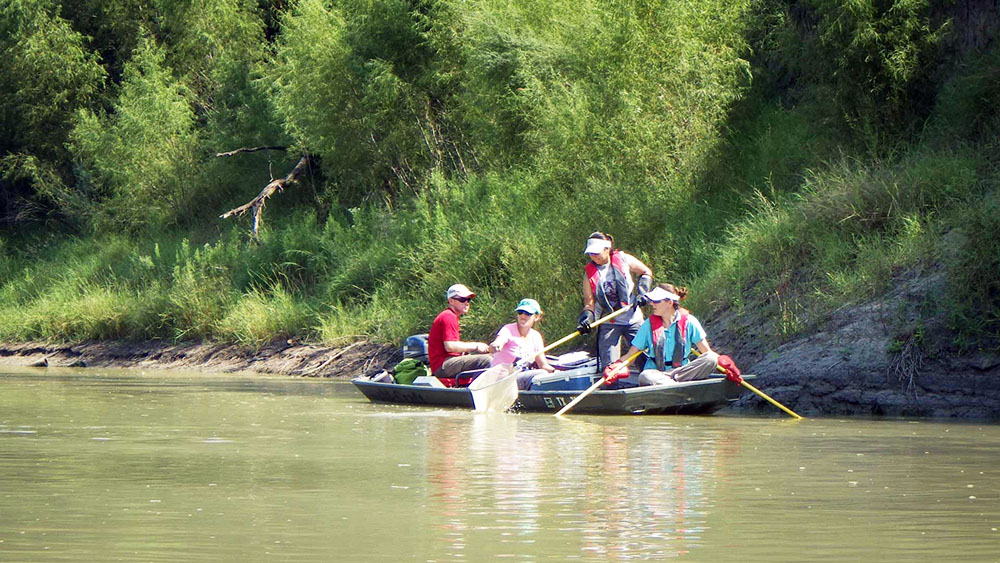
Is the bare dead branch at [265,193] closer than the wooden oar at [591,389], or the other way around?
the wooden oar at [591,389]

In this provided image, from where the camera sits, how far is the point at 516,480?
369 inches

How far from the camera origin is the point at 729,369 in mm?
14570

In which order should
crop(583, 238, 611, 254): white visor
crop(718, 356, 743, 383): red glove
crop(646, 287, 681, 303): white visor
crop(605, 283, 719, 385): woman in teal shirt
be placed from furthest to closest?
crop(583, 238, 611, 254): white visor
crop(605, 283, 719, 385): woman in teal shirt
crop(646, 287, 681, 303): white visor
crop(718, 356, 743, 383): red glove

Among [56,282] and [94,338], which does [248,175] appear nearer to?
[56,282]

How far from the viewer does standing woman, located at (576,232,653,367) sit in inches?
623

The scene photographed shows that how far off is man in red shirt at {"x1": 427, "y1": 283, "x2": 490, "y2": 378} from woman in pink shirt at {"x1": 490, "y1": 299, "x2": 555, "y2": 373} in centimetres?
31

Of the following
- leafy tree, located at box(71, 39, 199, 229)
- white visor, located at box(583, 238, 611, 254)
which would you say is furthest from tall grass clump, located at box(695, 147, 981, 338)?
leafy tree, located at box(71, 39, 199, 229)

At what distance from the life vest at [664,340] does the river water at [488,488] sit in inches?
31.4

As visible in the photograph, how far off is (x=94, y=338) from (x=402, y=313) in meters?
8.32

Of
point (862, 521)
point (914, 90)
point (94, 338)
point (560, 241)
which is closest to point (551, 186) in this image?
point (560, 241)

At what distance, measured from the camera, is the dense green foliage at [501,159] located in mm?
18188

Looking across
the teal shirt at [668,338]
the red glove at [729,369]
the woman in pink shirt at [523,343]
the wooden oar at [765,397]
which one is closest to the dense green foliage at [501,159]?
the wooden oar at [765,397]

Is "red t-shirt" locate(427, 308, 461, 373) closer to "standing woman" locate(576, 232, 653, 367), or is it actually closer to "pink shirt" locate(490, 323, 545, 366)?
"pink shirt" locate(490, 323, 545, 366)

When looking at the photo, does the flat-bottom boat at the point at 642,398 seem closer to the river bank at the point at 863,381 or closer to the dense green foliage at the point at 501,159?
the river bank at the point at 863,381
